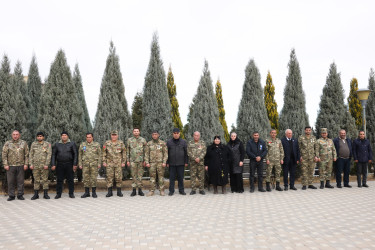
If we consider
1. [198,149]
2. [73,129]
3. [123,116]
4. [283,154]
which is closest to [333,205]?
[283,154]

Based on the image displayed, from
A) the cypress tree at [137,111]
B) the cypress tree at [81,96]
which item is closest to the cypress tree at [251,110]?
the cypress tree at [81,96]

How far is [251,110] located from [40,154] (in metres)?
6.95

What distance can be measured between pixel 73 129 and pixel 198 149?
13.7ft

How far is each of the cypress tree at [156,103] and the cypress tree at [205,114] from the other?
865 mm

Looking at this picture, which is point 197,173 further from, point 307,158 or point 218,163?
point 307,158

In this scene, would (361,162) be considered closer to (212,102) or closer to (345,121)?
(345,121)

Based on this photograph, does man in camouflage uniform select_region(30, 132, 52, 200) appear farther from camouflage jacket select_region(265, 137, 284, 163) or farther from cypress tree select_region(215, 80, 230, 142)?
cypress tree select_region(215, 80, 230, 142)

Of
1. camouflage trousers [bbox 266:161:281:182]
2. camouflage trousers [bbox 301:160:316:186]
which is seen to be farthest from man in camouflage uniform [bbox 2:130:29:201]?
camouflage trousers [bbox 301:160:316:186]

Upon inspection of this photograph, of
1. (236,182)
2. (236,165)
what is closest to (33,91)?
(236,165)

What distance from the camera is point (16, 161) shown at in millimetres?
8719

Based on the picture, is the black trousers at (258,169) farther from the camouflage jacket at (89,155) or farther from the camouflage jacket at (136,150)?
the camouflage jacket at (89,155)

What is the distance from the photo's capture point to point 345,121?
42.3 feet

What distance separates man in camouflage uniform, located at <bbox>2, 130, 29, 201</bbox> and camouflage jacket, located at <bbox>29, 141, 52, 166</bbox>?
5.9 inches

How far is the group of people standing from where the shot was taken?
347 inches
